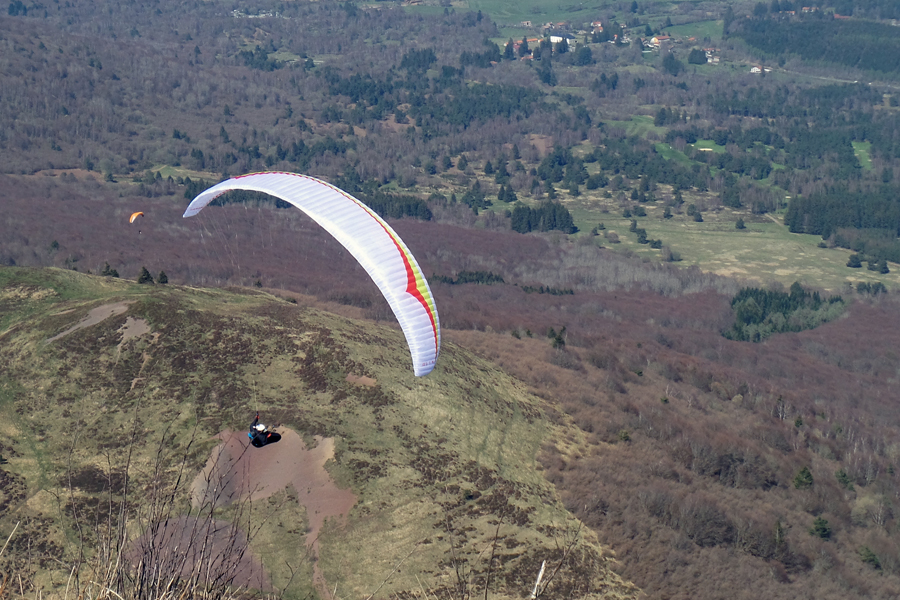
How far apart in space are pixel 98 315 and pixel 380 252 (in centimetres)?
2859

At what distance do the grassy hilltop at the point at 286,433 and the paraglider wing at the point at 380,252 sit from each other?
10659 millimetres

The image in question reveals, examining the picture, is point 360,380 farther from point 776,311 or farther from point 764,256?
point 764,256

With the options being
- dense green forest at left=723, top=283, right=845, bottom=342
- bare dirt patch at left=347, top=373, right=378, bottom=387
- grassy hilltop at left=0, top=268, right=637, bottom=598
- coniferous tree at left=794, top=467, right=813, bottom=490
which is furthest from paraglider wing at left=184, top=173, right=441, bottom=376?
dense green forest at left=723, top=283, right=845, bottom=342

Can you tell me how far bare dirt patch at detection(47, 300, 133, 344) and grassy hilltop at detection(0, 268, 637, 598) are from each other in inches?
4.7

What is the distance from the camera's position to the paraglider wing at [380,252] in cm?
3488

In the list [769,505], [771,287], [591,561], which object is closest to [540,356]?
[769,505]

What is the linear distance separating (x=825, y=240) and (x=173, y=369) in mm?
177552

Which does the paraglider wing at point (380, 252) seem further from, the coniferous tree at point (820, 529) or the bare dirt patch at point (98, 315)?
the coniferous tree at point (820, 529)

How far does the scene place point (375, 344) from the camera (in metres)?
62.5

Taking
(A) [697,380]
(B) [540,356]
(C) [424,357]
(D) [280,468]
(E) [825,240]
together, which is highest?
(C) [424,357]

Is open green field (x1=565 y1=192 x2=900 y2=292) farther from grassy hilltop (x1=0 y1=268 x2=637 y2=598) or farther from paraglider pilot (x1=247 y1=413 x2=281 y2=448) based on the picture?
paraglider pilot (x1=247 y1=413 x2=281 y2=448)

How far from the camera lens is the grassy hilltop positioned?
137 ft

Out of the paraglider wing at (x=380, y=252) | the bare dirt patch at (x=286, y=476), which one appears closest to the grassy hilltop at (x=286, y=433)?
the bare dirt patch at (x=286, y=476)

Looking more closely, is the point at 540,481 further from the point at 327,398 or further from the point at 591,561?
the point at 327,398
